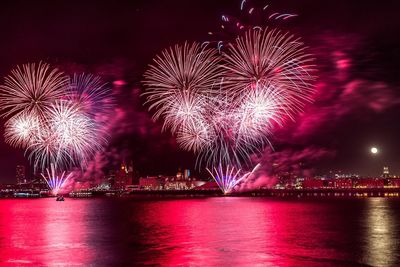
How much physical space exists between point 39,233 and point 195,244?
10.3 m

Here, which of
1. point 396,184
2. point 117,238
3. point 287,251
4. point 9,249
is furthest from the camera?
point 396,184

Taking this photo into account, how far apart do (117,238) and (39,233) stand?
206 inches

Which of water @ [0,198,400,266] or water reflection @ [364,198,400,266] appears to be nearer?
water reflection @ [364,198,400,266]

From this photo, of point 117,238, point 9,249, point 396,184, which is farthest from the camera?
point 396,184

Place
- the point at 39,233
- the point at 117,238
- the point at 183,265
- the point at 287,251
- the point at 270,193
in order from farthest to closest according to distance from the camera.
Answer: the point at 270,193 → the point at 39,233 → the point at 117,238 → the point at 287,251 → the point at 183,265

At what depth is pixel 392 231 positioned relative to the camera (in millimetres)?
25125

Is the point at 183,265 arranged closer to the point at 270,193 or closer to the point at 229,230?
the point at 229,230

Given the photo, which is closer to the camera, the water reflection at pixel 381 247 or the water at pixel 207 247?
the water reflection at pixel 381 247

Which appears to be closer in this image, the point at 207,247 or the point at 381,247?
the point at 381,247

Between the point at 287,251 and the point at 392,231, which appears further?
the point at 392,231

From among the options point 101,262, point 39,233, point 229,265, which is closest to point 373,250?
point 229,265

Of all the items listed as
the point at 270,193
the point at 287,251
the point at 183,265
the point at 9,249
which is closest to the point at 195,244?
the point at 287,251

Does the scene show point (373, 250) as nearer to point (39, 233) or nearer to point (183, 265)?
point (183, 265)

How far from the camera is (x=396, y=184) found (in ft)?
638
